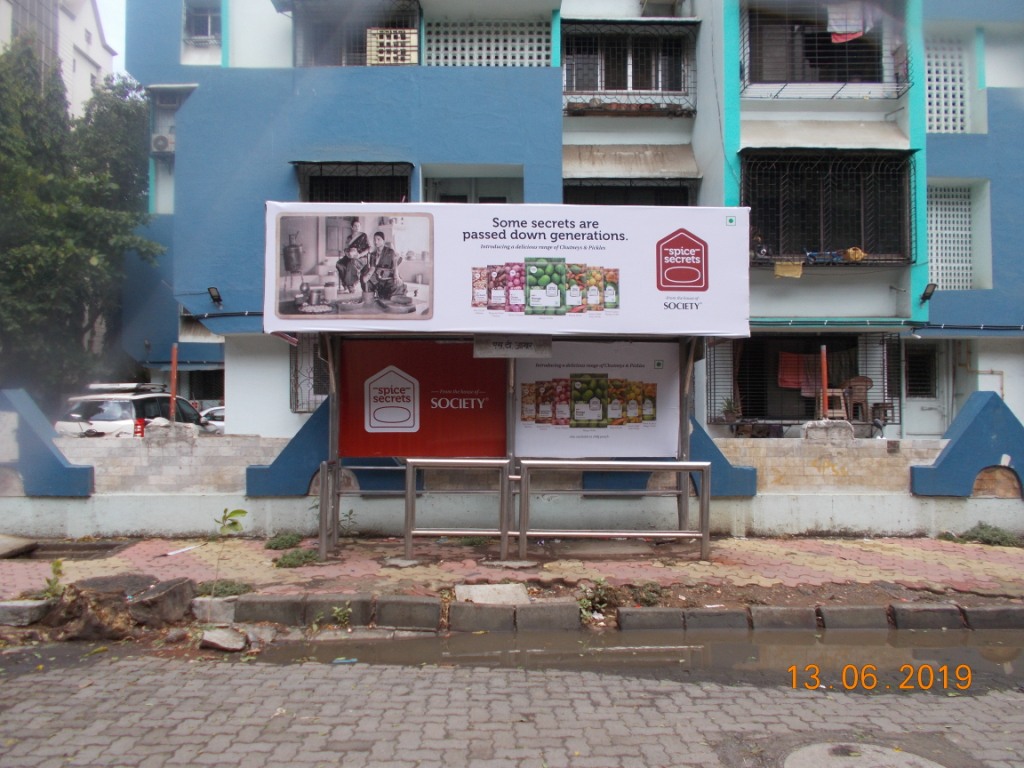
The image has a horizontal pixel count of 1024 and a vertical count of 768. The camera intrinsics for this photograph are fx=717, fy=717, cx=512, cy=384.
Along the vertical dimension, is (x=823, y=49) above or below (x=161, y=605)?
above

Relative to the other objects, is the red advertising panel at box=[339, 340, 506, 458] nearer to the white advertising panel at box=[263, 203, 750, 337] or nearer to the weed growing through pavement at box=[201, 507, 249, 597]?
the white advertising panel at box=[263, 203, 750, 337]

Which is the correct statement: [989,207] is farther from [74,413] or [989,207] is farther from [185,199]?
[74,413]

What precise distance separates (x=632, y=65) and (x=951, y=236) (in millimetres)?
6722

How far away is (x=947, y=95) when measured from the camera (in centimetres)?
1323

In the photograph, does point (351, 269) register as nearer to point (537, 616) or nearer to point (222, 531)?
point (222, 531)

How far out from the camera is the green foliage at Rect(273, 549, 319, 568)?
249 inches

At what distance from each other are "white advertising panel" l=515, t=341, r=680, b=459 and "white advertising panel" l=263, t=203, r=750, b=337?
2.89 ft

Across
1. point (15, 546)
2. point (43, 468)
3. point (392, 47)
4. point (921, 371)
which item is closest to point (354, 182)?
point (392, 47)

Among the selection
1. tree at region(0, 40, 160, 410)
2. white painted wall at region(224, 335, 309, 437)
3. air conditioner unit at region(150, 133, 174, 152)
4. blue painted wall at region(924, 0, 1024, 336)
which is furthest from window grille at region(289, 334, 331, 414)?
air conditioner unit at region(150, 133, 174, 152)

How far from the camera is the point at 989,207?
12.8m

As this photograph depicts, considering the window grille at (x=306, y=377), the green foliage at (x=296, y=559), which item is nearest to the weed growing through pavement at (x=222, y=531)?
the green foliage at (x=296, y=559)

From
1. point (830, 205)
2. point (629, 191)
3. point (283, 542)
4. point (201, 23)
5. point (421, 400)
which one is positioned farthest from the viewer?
point (201, 23)

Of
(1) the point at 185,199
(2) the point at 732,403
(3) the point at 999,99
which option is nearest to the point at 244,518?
(1) the point at 185,199

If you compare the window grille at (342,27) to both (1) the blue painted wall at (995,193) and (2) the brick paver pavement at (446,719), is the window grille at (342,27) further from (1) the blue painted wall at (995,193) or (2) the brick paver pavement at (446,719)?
(2) the brick paver pavement at (446,719)
